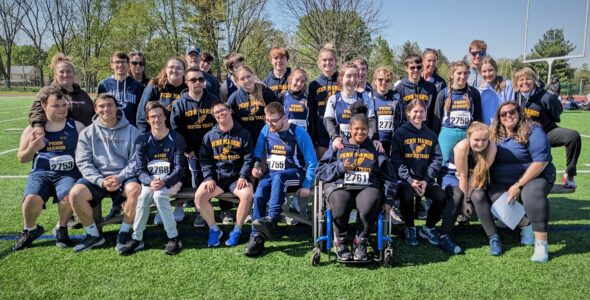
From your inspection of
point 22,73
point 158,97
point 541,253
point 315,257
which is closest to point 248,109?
point 158,97

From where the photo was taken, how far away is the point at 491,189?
386 cm

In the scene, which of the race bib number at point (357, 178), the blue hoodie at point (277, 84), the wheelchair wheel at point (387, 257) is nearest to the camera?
the wheelchair wheel at point (387, 257)

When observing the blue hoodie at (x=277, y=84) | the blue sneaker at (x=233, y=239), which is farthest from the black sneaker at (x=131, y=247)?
the blue hoodie at (x=277, y=84)

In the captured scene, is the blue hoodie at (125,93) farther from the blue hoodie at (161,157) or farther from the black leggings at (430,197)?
the black leggings at (430,197)

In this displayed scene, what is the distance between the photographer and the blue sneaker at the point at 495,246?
11.9 ft

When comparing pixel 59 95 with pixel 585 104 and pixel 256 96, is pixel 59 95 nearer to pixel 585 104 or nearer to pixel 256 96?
pixel 256 96

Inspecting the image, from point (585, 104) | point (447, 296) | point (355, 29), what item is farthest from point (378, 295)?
point (585, 104)

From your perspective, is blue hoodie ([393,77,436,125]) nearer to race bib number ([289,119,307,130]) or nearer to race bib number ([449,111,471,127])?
race bib number ([449,111,471,127])

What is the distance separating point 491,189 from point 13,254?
460cm

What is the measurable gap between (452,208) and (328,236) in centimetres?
129

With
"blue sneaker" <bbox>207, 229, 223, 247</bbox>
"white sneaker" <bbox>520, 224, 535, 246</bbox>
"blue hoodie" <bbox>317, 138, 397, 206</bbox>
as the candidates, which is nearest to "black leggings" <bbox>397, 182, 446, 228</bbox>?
"blue hoodie" <bbox>317, 138, 397, 206</bbox>

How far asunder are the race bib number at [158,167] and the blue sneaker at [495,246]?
3.22m

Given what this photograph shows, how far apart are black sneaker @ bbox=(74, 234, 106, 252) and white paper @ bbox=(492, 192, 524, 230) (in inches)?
153

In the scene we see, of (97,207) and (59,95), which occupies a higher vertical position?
(59,95)
